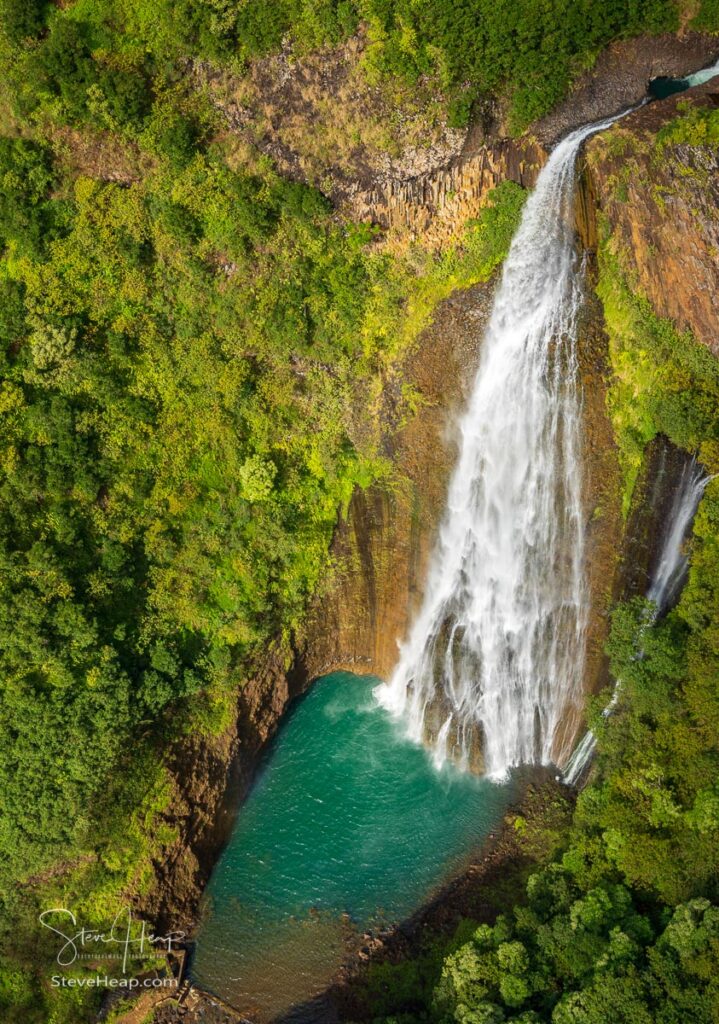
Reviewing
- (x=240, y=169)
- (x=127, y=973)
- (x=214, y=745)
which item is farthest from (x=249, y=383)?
(x=127, y=973)

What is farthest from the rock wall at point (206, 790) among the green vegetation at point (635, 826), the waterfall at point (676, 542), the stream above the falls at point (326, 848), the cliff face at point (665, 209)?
the cliff face at point (665, 209)

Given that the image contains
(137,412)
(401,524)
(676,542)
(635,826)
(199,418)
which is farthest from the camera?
(401,524)

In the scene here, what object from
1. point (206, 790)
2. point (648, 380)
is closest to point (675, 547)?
point (648, 380)

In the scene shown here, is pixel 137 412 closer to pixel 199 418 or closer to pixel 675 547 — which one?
pixel 199 418

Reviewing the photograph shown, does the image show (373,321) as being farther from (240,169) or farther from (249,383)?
(240,169)

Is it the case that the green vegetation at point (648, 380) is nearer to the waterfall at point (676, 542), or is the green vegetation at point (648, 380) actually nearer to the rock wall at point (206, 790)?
the waterfall at point (676, 542)

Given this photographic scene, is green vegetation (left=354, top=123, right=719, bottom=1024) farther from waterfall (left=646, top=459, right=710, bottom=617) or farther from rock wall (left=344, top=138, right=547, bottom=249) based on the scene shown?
rock wall (left=344, top=138, right=547, bottom=249)
